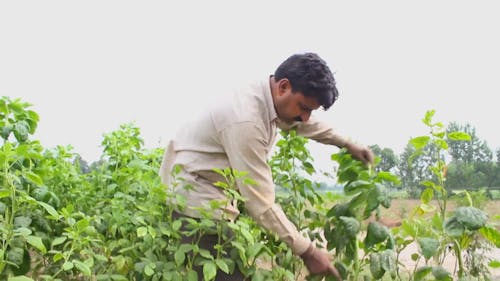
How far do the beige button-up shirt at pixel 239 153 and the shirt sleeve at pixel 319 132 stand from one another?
0.56ft

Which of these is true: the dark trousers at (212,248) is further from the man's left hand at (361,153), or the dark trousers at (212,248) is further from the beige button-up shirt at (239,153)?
the man's left hand at (361,153)

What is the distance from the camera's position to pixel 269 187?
1633 mm

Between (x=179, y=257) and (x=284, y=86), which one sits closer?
(x=179, y=257)

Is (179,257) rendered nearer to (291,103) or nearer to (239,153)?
(239,153)

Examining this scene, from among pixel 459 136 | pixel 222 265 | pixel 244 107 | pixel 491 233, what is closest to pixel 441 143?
pixel 459 136

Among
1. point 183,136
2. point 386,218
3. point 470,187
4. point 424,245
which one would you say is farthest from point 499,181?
point 183,136

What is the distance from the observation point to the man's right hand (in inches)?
65.5

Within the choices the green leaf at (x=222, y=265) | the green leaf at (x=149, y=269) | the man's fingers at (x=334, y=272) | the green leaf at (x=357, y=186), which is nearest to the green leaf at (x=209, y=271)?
the green leaf at (x=222, y=265)

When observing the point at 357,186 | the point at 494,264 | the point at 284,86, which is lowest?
the point at 494,264

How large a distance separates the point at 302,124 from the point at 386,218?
16.3 inches

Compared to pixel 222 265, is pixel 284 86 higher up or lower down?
higher up

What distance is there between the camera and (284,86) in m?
1.71

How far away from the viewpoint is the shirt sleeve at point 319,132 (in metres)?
1.97

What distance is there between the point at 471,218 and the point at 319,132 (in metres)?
0.62
